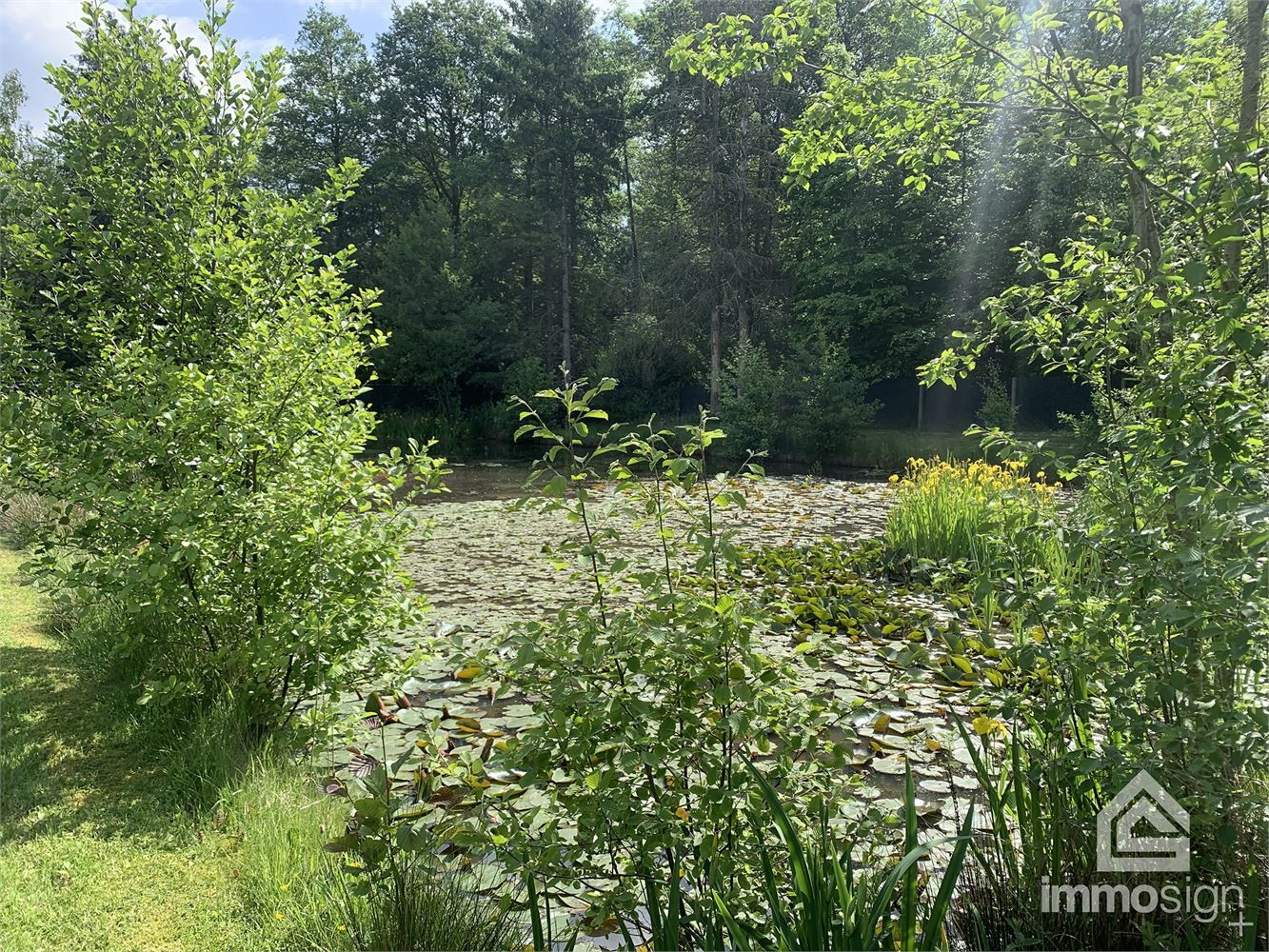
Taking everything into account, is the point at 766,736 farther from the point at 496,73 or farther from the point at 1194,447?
the point at 496,73

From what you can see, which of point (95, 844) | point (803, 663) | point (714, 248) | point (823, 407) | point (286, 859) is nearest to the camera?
point (286, 859)

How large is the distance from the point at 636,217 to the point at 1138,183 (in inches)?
1037

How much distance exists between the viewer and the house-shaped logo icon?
1.70m

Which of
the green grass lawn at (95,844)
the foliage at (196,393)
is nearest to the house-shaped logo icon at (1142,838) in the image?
the green grass lawn at (95,844)

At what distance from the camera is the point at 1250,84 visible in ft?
6.07

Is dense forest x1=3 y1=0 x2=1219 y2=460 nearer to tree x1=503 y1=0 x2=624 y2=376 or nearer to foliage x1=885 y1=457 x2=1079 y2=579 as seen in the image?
tree x1=503 y1=0 x2=624 y2=376

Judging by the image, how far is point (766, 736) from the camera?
179 centimetres

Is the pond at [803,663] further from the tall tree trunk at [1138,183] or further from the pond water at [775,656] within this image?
the tall tree trunk at [1138,183]

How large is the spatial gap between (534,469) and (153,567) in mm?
1739

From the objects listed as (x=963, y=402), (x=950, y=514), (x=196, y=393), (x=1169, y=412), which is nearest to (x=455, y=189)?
(x=963, y=402)

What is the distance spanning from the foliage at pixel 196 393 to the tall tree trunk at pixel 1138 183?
2470mm

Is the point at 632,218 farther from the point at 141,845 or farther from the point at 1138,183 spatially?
the point at 141,845

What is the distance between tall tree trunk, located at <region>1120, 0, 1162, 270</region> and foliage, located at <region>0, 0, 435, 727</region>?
A: 247 cm

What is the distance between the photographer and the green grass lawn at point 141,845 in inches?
83.0
